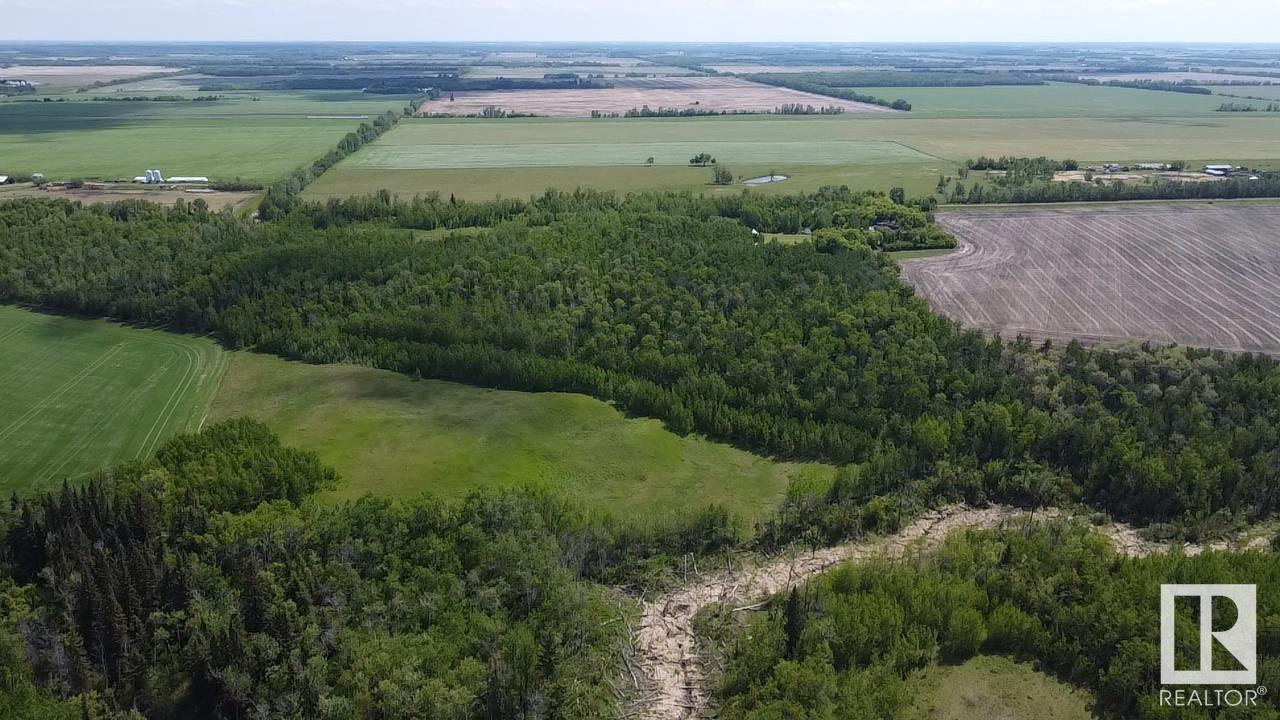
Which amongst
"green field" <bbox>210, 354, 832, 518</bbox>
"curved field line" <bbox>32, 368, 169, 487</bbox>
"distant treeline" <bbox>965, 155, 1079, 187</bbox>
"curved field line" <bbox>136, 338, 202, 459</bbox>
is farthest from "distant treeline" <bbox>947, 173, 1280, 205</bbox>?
"curved field line" <bbox>32, 368, 169, 487</bbox>

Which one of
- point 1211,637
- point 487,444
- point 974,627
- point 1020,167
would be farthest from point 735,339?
point 1020,167

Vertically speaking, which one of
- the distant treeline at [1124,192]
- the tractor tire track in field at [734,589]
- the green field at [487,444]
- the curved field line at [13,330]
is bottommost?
the tractor tire track in field at [734,589]

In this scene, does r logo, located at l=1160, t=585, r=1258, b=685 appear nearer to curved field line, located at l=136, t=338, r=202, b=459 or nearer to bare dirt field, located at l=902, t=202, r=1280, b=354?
bare dirt field, located at l=902, t=202, r=1280, b=354

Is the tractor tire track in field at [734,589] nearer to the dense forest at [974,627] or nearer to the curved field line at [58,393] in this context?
the dense forest at [974,627]

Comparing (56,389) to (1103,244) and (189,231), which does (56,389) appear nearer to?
(189,231)

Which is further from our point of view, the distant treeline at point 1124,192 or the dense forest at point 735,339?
the distant treeline at point 1124,192

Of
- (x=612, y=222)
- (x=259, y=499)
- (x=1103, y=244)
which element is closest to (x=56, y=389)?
(x=259, y=499)

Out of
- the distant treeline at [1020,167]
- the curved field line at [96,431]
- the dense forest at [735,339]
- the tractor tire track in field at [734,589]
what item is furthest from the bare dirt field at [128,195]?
the distant treeline at [1020,167]
